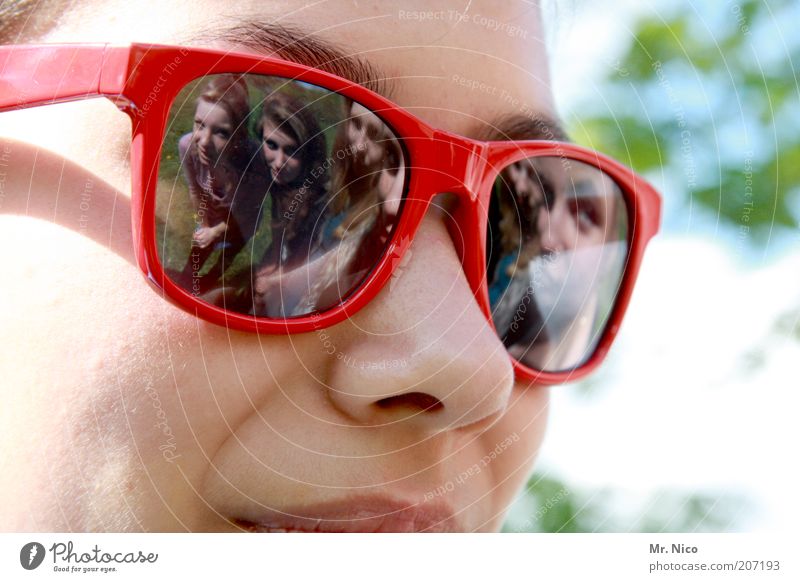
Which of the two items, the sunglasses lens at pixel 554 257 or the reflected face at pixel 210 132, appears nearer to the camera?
the reflected face at pixel 210 132

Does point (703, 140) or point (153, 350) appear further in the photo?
point (703, 140)

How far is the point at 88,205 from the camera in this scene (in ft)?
1.65

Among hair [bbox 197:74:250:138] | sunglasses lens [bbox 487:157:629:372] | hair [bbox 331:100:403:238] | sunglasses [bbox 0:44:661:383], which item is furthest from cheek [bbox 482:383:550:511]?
hair [bbox 197:74:250:138]

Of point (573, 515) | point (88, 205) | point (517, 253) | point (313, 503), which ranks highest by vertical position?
point (88, 205)

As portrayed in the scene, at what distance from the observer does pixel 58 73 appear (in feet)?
1.62

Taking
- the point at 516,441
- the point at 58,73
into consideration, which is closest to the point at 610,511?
the point at 516,441

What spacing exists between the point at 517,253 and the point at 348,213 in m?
0.25

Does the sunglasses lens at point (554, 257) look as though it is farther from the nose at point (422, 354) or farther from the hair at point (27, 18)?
the hair at point (27, 18)

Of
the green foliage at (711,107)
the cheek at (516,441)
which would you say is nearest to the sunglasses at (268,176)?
the cheek at (516,441)

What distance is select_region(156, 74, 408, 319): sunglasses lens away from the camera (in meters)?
0.50

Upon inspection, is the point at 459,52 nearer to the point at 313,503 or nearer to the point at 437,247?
the point at 437,247

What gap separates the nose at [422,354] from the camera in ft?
1.79

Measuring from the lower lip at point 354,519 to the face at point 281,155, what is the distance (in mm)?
245

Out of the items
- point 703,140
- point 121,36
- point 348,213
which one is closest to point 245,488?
point 348,213
